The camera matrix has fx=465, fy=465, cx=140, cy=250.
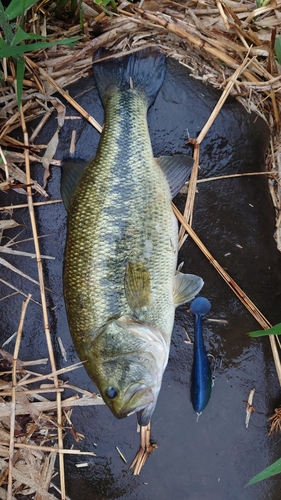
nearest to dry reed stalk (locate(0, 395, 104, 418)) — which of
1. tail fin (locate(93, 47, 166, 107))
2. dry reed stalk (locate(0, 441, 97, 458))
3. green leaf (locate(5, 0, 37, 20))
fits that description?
dry reed stalk (locate(0, 441, 97, 458))

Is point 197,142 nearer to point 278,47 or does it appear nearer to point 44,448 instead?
point 278,47

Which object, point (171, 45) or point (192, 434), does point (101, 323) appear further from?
point (171, 45)

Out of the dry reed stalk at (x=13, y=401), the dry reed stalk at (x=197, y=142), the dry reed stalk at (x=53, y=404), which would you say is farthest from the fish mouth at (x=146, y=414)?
the dry reed stalk at (x=197, y=142)

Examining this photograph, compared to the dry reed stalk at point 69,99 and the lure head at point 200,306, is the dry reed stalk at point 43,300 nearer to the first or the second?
the dry reed stalk at point 69,99

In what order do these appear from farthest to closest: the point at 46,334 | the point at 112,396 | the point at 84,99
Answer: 1. the point at 84,99
2. the point at 46,334
3. the point at 112,396

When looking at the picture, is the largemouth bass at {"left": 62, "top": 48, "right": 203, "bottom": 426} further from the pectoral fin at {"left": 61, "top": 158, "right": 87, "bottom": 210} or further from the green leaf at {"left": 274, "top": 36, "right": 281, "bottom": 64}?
the green leaf at {"left": 274, "top": 36, "right": 281, "bottom": 64}

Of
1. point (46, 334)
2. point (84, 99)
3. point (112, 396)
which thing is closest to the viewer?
point (112, 396)

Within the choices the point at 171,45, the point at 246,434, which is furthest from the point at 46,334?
the point at 171,45
